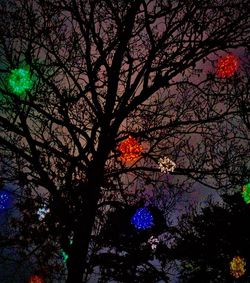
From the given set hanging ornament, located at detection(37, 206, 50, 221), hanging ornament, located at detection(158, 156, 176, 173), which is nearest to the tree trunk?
hanging ornament, located at detection(158, 156, 176, 173)

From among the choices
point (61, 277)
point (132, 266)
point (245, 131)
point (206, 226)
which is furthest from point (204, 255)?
point (245, 131)

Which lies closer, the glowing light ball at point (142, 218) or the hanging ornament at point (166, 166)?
the hanging ornament at point (166, 166)

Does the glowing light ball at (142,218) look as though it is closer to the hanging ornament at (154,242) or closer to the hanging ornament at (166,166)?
the hanging ornament at (166,166)

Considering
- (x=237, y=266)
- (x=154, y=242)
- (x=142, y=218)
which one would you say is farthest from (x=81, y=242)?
(x=237, y=266)

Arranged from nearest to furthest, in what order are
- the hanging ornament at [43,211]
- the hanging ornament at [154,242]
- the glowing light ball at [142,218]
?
the glowing light ball at [142,218], the hanging ornament at [43,211], the hanging ornament at [154,242]

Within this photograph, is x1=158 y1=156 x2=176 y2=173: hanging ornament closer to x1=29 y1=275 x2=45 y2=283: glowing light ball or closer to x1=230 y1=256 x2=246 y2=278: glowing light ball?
x1=29 y1=275 x2=45 y2=283: glowing light ball

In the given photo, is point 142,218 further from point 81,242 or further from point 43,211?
point 43,211

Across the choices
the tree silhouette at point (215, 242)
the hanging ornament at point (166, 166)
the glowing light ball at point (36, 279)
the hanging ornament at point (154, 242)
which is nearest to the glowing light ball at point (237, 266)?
the tree silhouette at point (215, 242)

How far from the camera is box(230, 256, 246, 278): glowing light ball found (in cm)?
2161

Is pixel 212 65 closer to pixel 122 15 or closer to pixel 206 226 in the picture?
pixel 122 15

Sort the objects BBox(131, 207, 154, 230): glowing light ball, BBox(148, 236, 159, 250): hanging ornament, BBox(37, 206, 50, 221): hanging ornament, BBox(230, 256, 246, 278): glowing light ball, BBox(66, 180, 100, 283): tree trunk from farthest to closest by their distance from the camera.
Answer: BBox(230, 256, 246, 278): glowing light ball, BBox(148, 236, 159, 250): hanging ornament, BBox(37, 206, 50, 221): hanging ornament, BBox(131, 207, 154, 230): glowing light ball, BBox(66, 180, 100, 283): tree trunk

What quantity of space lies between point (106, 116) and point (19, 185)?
2.74 m

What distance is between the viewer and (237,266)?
2269 cm

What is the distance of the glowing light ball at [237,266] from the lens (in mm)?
21609
